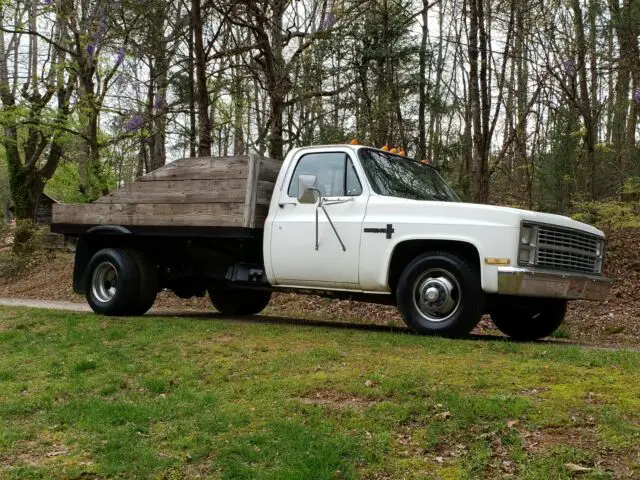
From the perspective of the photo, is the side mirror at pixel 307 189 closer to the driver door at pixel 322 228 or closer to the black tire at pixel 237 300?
the driver door at pixel 322 228

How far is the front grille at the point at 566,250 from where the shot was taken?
697 cm

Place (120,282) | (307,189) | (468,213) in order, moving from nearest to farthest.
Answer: (468,213) < (307,189) < (120,282)

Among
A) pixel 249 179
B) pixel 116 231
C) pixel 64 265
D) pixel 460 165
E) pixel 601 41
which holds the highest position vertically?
pixel 601 41

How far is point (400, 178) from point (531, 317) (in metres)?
2.35

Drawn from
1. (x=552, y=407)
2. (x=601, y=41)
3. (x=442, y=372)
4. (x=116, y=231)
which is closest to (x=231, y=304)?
(x=116, y=231)

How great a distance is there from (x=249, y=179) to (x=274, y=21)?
24.4 ft

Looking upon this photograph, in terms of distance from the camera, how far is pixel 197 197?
348 inches

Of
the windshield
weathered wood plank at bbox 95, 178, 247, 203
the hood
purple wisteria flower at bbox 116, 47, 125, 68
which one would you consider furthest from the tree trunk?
the hood

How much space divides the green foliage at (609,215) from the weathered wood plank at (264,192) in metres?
7.82

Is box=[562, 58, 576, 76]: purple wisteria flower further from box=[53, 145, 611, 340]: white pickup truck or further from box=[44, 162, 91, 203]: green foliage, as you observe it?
box=[44, 162, 91, 203]: green foliage

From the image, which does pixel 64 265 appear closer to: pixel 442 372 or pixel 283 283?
pixel 283 283

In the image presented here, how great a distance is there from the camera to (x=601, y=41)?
589 inches

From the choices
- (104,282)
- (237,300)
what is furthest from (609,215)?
(104,282)

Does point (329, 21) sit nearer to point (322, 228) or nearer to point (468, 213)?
point (322, 228)
